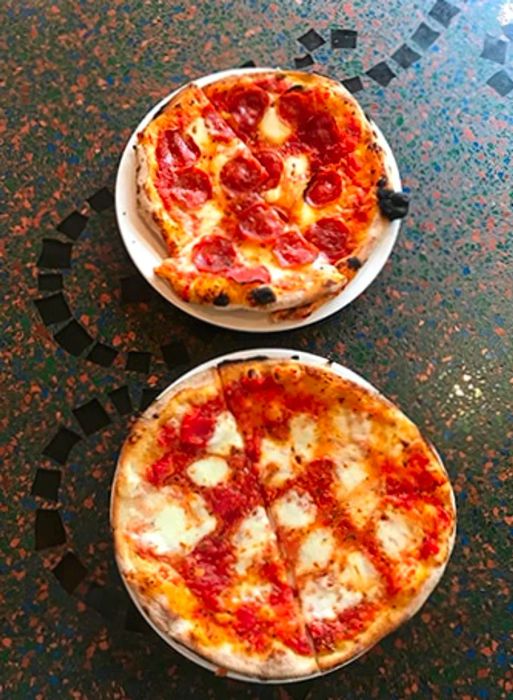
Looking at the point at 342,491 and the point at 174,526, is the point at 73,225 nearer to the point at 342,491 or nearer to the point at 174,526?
the point at 174,526

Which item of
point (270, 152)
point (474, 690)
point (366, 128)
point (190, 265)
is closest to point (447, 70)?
point (366, 128)

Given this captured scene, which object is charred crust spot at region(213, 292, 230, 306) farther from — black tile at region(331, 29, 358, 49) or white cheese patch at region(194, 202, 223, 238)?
black tile at region(331, 29, 358, 49)

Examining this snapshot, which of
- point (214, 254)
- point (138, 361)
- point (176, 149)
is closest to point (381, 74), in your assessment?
point (176, 149)

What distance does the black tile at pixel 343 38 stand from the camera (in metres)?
2.15

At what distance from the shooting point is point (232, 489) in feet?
5.33

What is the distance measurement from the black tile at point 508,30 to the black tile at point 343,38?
1.31 feet

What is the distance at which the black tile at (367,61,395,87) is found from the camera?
2.12 meters

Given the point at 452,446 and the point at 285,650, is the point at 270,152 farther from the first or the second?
the point at 285,650

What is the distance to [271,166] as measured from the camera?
1827mm

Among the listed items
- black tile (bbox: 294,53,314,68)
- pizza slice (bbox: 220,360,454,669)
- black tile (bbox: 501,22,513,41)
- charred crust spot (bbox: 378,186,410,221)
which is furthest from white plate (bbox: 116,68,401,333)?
black tile (bbox: 501,22,513,41)

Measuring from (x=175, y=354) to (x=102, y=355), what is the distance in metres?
0.15

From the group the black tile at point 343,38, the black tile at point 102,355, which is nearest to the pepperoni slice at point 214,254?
the black tile at point 102,355

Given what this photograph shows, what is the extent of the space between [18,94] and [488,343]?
4.00ft

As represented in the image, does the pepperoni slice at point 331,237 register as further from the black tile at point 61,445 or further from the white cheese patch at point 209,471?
the black tile at point 61,445
